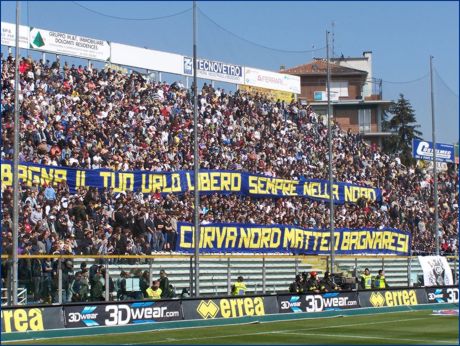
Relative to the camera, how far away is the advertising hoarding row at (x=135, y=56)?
41750 mm

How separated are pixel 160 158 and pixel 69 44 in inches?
306

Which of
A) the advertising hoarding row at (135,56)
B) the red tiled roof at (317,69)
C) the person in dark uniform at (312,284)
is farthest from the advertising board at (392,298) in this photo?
the advertising hoarding row at (135,56)

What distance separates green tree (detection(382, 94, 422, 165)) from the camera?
68750 mm

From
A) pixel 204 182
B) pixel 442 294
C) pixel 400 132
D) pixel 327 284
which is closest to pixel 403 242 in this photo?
pixel 442 294

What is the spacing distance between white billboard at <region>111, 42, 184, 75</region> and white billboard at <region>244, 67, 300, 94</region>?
701 cm

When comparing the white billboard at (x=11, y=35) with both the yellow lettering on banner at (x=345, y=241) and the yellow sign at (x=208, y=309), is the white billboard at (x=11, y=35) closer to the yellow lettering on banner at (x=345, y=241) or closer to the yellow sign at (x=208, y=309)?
the yellow lettering on banner at (x=345, y=241)

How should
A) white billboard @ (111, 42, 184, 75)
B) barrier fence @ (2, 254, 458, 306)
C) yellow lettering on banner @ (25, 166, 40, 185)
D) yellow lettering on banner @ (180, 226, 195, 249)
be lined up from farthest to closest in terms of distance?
white billboard @ (111, 42, 184, 75)
yellow lettering on banner @ (180, 226, 195, 249)
yellow lettering on banner @ (25, 166, 40, 185)
barrier fence @ (2, 254, 458, 306)

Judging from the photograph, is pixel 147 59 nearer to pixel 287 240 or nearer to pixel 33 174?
pixel 287 240

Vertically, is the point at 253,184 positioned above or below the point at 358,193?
above

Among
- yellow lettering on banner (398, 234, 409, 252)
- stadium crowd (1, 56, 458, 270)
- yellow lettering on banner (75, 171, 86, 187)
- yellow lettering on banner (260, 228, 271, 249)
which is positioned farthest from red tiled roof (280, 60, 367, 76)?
yellow lettering on banner (75, 171, 86, 187)

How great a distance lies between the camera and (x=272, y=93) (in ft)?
192

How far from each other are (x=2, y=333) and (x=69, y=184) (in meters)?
10.7

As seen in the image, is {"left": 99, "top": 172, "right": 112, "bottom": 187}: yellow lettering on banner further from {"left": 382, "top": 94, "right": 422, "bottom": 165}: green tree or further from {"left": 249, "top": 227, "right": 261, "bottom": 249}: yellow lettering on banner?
{"left": 382, "top": 94, "right": 422, "bottom": 165}: green tree

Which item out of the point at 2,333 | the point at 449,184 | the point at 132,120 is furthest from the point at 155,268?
the point at 449,184
